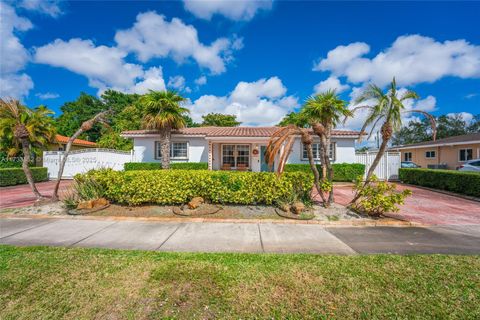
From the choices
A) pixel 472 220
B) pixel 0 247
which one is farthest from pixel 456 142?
pixel 0 247

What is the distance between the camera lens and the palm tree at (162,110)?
496 inches

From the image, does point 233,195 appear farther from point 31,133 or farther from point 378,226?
point 31,133

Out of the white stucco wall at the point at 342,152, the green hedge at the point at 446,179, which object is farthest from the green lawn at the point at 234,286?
A: the white stucco wall at the point at 342,152

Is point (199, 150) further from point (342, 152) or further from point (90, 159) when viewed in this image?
point (342, 152)

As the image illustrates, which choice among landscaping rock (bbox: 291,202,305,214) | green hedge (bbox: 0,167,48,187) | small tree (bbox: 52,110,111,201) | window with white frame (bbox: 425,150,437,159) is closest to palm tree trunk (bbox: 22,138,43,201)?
small tree (bbox: 52,110,111,201)

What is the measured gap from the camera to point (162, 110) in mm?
12844

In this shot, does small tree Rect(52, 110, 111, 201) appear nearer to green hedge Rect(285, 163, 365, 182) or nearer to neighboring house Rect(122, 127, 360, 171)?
neighboring house Rect(122, 127, 360, 171)

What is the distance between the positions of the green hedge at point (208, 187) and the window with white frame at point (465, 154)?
23.1 metres

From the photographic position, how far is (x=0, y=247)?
13.4 feet

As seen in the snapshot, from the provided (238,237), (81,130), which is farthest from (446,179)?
(81,130)

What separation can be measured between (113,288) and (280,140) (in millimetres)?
4983

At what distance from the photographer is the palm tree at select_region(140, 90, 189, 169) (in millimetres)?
12602

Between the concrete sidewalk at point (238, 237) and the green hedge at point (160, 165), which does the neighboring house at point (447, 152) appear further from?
the green hedge at point (160, 165)

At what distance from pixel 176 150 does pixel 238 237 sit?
12173mm
